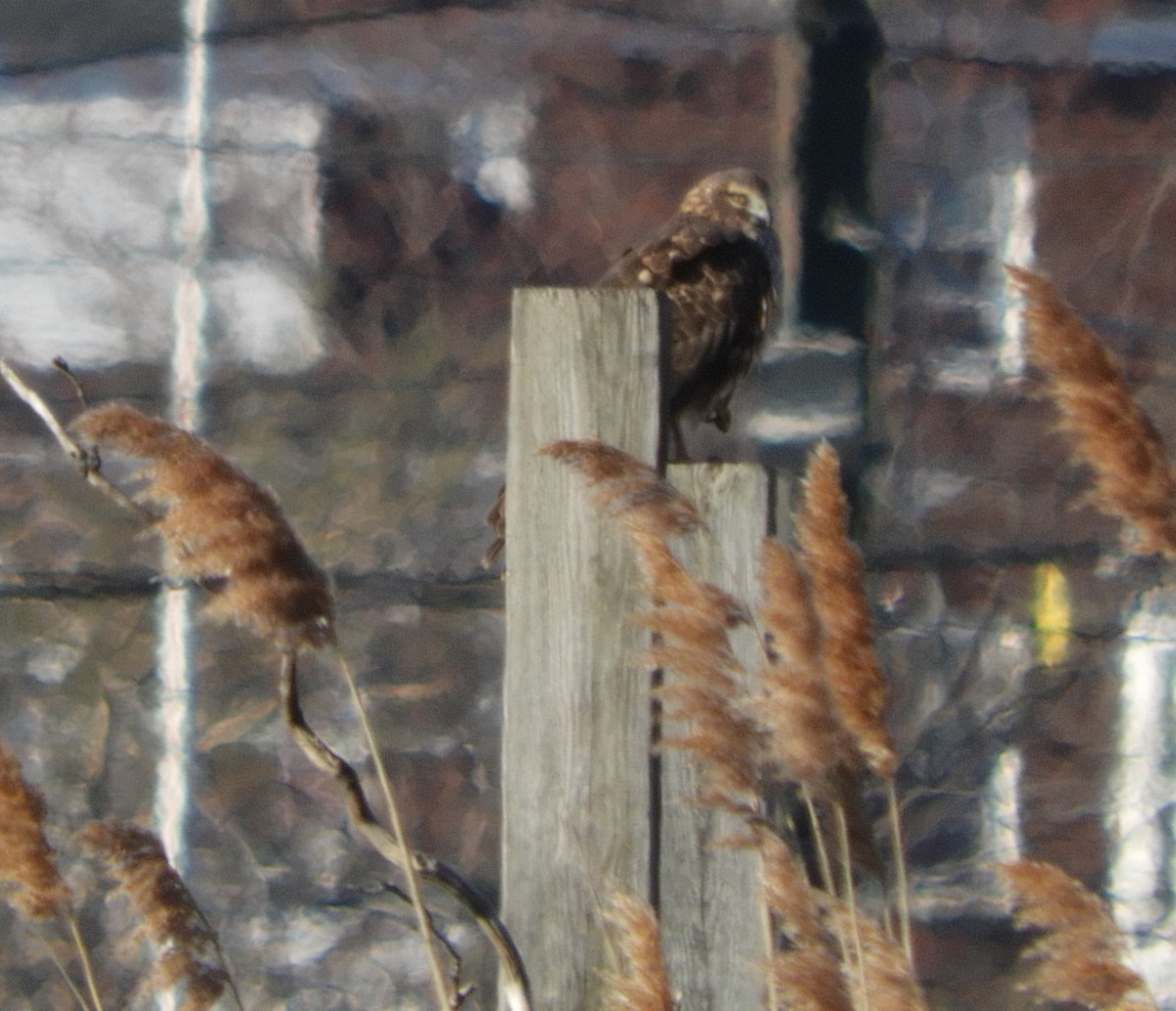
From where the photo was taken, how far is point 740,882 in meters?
1.85

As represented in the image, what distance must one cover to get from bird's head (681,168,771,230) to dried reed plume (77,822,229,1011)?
159 centimetres

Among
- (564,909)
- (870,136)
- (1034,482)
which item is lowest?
(564,909)

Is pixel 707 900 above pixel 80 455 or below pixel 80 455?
below

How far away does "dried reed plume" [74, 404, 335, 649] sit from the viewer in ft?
4.82

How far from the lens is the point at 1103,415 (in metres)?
1.37

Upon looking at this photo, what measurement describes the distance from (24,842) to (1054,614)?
187 centimetres

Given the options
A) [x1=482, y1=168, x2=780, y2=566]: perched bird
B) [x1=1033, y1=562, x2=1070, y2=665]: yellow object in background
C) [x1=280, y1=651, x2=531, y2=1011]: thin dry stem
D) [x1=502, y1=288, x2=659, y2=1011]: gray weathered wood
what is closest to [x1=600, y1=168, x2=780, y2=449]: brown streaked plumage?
[x1=482, y1=168, x2=780, y2=566]: perched bird

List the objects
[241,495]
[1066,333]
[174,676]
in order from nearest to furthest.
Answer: [1066,333] → [241,495] → [174,676]

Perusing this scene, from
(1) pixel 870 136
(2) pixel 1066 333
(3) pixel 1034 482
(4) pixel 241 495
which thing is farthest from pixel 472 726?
(2) pixel 1066 333

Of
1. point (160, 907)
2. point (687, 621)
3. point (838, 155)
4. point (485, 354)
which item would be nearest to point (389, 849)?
point (160, 907)

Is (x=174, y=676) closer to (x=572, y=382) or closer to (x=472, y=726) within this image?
(x=472, y=726)

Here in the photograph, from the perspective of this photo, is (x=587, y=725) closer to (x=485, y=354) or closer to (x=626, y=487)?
(x=626, y=487)

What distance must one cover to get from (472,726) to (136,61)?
1290 mm

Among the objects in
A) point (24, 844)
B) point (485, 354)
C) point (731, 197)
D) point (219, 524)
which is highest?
point (731, 197)
